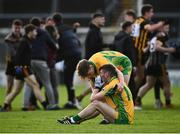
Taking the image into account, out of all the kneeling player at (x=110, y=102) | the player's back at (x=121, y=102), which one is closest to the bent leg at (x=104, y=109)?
the kneeling player at (x=110, y=102)

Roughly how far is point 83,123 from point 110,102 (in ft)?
2.88

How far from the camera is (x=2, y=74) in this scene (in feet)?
109

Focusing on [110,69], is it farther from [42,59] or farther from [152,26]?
[152,26]

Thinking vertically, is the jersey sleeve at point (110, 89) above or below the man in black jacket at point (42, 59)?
above

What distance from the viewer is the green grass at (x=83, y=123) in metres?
14.2

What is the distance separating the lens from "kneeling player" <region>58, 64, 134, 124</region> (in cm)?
1471

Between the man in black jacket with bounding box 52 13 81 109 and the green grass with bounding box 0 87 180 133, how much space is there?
1.36 m

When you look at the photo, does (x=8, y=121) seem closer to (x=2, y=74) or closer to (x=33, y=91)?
(x=33, y=91)

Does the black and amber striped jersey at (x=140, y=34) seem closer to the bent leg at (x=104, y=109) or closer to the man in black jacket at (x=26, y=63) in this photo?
the man in black jacket at (x=26, y=63)

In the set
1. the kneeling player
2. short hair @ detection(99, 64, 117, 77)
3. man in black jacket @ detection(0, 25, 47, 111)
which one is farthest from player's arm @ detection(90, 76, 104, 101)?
man in black jacket @ detection(0, 25, 47, 111)

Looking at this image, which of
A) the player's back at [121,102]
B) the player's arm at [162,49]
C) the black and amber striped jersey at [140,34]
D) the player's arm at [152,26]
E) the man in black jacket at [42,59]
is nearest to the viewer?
the player's back at [121,102]

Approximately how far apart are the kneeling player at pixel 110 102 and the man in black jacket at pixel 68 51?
19.6ft

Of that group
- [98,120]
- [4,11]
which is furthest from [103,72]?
[4,11]

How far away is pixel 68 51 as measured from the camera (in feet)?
69.6
